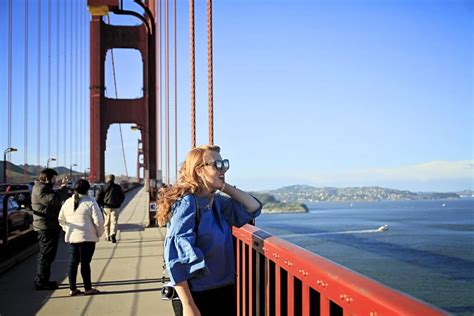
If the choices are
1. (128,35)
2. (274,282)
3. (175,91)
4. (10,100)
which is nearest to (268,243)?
(274,282)

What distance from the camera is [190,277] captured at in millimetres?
2174

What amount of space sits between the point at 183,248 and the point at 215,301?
35cm

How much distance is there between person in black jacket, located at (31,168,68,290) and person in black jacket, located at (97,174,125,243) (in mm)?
4334

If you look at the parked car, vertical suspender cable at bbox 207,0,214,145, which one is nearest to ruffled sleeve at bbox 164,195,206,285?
vertical suspender cable at bbox 207,0,214,145

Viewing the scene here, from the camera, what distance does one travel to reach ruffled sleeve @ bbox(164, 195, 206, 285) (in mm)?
2119

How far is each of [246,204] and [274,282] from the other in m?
0.41

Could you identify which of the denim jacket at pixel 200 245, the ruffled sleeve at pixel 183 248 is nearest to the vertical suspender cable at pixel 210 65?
the denim jacket at pixel 200 245

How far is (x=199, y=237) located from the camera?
2.23 meters

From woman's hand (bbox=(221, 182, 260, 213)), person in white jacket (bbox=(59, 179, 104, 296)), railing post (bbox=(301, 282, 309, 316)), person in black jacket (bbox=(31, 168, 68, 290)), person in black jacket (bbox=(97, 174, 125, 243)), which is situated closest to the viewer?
railing post (bbox=(301, 282, 309, 316))

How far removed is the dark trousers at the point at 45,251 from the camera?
220 inches

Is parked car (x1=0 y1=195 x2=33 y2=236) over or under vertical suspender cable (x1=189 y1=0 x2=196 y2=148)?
under

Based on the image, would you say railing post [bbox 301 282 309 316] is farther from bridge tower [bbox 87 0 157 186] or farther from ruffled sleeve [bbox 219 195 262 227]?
bridge tower [bbox 87 0 157 186]

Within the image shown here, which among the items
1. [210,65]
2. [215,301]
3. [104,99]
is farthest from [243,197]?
[104,99]

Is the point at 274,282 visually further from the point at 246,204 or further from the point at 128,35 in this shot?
the point at 128,35
